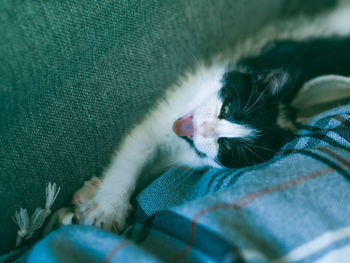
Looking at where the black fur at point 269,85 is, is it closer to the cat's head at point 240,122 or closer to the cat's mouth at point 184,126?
the cat's head at point 240,122

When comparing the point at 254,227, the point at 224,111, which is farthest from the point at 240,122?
the point at 254,227

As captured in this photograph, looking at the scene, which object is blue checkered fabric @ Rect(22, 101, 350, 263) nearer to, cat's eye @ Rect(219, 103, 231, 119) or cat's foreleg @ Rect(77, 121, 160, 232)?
cat's foreleg @ Rect(77, 121, 160, 232)

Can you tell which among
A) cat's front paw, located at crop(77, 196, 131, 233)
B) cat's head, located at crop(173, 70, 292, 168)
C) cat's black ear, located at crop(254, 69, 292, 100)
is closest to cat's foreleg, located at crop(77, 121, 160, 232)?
cat's front paw, located at crop(77, 196, 131, 233)

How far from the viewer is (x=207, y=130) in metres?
0.96

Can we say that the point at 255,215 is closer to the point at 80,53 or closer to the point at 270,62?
the point at 80,53

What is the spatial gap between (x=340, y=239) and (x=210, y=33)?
0.84 metres

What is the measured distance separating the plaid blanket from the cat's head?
0.75 ft

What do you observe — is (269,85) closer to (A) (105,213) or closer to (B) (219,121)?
(B) (219,121)

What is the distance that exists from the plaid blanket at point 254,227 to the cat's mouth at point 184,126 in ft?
1.15

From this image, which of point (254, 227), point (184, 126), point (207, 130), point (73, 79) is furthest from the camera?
point (184, 126)

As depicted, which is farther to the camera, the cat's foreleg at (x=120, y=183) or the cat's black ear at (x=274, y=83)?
the cat's black ear at (x=274, y=83)

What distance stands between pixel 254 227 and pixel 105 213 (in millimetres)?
480

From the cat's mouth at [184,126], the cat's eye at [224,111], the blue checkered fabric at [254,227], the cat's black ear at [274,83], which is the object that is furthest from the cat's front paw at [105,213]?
the cat's black ear at [274,83]

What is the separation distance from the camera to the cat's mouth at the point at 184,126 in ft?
3.45
